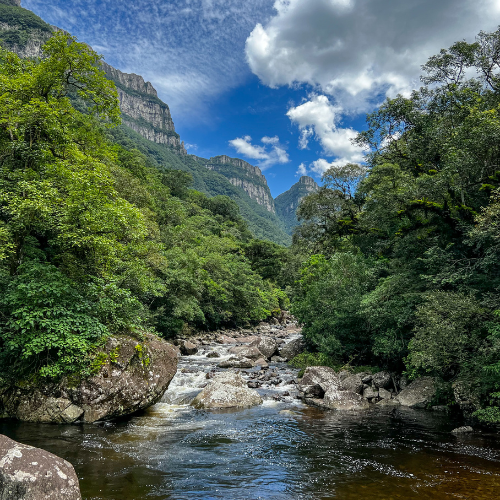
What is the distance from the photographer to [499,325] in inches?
417

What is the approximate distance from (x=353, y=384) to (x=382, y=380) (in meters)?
1.69

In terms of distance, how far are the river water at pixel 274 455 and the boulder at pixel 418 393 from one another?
0.80m

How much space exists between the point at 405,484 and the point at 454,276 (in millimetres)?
8892

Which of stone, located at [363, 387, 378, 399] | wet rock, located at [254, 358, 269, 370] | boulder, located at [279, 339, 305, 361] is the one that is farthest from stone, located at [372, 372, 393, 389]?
boulder, located at [279, 339, 305, 361]

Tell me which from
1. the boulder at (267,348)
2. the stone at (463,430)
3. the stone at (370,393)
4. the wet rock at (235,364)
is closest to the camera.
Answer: the stone at (463,430)

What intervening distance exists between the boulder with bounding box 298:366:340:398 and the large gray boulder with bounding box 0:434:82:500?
42.0 ft

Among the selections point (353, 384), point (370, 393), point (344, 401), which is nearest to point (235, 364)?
point (353, 384)

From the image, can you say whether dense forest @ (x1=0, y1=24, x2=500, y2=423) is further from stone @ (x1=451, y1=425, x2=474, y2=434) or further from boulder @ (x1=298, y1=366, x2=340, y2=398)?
boulder @ (x1=298, y1=366, x2=340, y2=398)

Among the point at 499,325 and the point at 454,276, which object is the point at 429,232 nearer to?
the point at 454,276

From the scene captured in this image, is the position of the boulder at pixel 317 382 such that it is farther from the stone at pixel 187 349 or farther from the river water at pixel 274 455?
the stone at pixel 187 349

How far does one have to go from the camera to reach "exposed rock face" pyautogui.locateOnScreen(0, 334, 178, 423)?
1113 cm

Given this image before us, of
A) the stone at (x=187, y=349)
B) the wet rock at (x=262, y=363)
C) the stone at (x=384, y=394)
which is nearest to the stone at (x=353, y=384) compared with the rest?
the stone at (x=384, y=394)

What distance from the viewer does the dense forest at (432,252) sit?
39.8 ft

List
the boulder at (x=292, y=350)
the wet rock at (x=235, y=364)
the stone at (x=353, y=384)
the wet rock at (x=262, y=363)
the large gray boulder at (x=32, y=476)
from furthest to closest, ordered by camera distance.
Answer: the boulder at (x=292, y=350) → the wet rock at (x=262, y=363) → the wet rock at (x=235, y=364) → the stone at (x=353, y=384) → the large gray boulder at (x=32, y=476)
